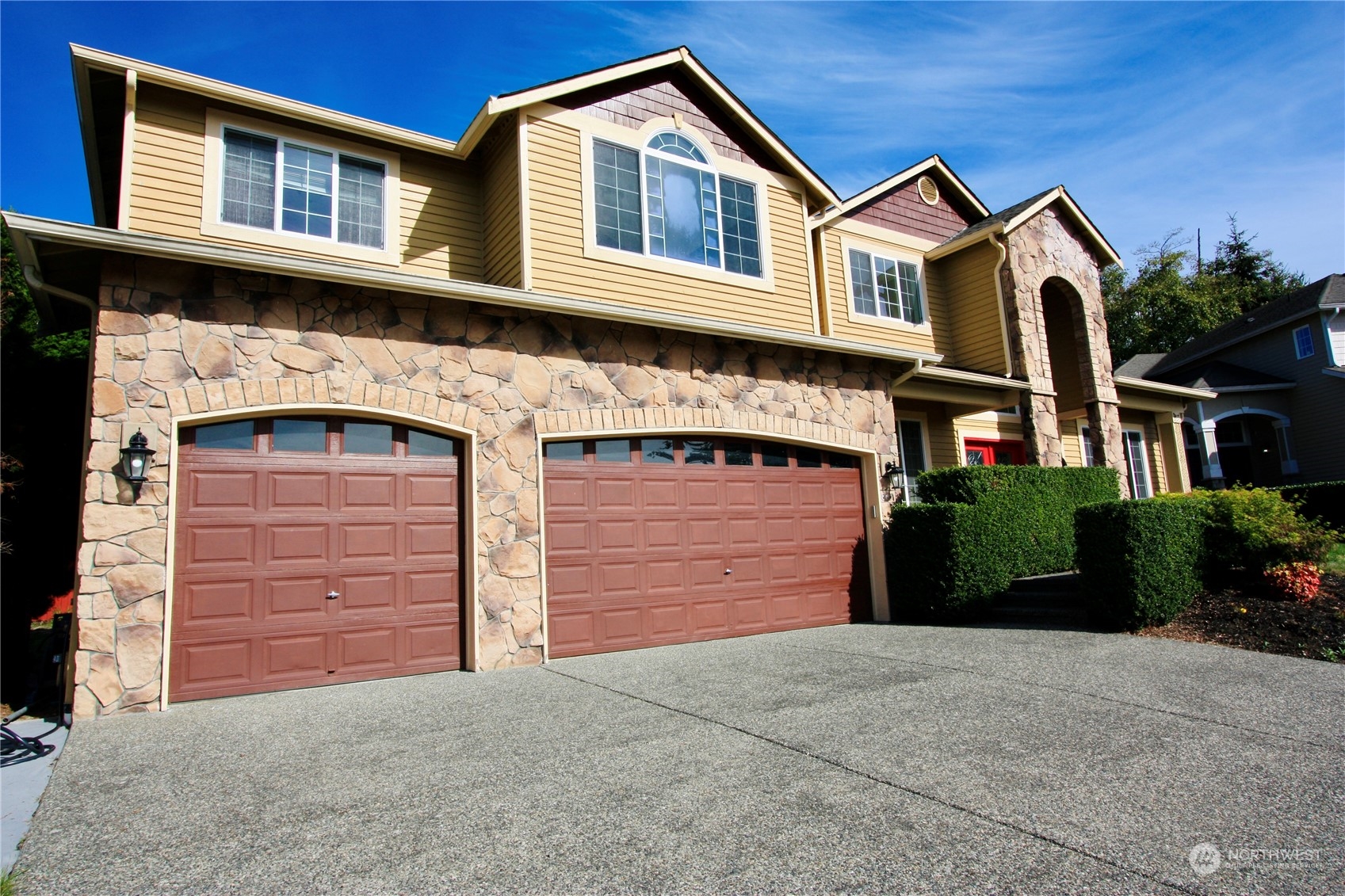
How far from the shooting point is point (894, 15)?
30.0ft

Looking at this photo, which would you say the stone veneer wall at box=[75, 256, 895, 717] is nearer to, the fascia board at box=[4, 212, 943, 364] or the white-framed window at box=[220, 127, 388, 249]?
the fascia board at box=[4, 212, 943, 364]

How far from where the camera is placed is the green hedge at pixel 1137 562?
27.2ft

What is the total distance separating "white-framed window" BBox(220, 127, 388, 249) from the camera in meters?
9.17

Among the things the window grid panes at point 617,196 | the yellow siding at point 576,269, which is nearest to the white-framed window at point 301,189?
the yellow siding at point 576,269

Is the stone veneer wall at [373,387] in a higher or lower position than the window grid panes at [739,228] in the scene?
lower

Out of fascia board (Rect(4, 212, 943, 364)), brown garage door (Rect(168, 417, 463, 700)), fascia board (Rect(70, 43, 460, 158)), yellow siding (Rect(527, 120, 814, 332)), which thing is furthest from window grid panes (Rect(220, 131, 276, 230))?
brown garage door (Rect(168, 417, 463, 700))

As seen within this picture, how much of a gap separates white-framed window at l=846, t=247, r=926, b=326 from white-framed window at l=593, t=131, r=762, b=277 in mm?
3441

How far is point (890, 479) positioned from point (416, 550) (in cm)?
675

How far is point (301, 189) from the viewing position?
952 cm

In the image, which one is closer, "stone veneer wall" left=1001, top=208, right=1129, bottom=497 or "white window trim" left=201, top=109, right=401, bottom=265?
"white window trim" left=201, top=109, right=401, bottom=265

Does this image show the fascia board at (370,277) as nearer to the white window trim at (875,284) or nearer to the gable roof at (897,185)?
the gable roof at (897,185)

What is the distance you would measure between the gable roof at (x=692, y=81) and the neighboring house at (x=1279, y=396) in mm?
15938

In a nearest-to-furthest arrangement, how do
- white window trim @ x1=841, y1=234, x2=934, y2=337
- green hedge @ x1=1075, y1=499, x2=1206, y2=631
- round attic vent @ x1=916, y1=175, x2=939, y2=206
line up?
green hedge @ x1=1075, y1=499, x2=1206, y2=631
white window trim @ x1=841, y1=234, x2=934, y2=337
round attic vent @ x1=916, y1=175, x2=939, y2=206

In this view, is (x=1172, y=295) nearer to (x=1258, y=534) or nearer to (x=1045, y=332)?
(x=1045, y=332)
